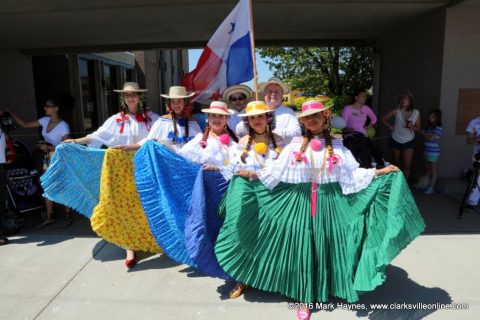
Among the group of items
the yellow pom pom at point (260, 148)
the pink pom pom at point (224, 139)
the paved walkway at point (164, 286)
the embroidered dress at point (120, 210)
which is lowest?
→ the paved walkway at point (164, 286)

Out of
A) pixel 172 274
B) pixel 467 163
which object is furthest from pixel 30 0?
pixel 467 163

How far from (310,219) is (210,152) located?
3.55ft

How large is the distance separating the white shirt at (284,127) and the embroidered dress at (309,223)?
828 mm

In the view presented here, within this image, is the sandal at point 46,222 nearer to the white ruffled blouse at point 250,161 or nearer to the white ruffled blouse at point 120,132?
the white ruffled blouse at point 120,132

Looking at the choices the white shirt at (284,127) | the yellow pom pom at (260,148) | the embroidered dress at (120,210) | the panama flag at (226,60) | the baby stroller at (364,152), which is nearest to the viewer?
the yellow pom pom at (260,148)

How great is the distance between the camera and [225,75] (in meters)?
4.45

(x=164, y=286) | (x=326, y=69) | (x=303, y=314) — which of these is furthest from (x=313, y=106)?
(x=326, y=69)

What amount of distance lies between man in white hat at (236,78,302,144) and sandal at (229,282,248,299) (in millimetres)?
1465

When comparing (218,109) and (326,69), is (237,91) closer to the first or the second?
(218,109)

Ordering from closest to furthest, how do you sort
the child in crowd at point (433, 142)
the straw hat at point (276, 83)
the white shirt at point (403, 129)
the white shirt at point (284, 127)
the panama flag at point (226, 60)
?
1. the white shirt at point (284, 127)
2. the straw hat at point (276, 83)
3. the panama flag at point (226, 60)
4. the child in crowd at point (433, 142)
5. the white shirt at point (403, 129)

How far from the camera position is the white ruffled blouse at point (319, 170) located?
2959 mm

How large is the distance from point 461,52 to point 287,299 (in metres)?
5.20

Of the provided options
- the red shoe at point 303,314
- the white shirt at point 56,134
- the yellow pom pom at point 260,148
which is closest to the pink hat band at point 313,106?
the yellow pom pom at point 260,148

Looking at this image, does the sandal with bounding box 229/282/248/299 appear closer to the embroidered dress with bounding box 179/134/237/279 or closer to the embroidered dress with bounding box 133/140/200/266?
the embroidered dress with bounding box 179/134/237/279
